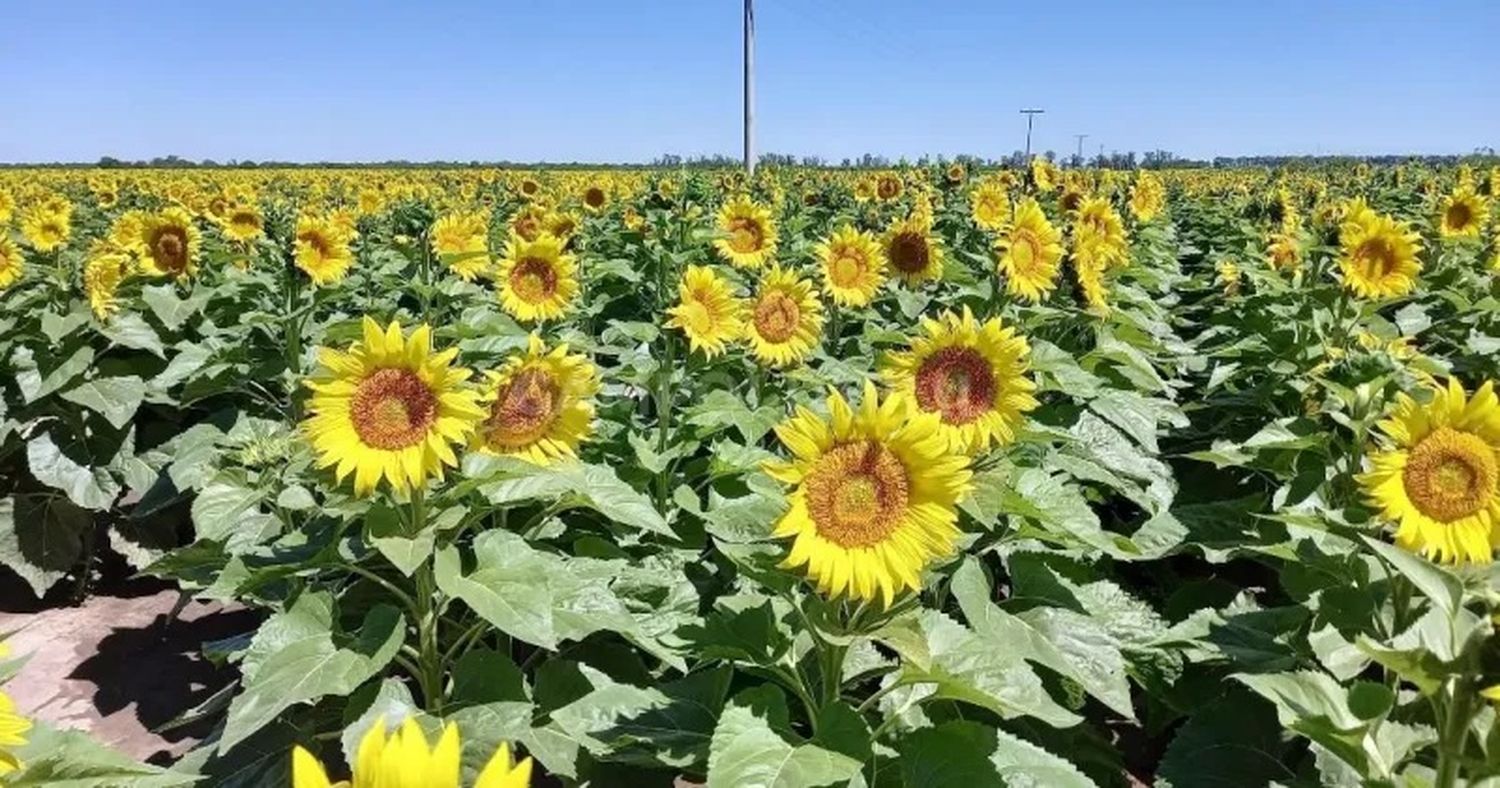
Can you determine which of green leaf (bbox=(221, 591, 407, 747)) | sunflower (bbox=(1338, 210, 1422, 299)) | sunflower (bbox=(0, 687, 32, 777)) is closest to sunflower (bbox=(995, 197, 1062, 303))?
sunflower (bbox=(1338, 210, 1422, 299))

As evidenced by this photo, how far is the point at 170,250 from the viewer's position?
6223mm

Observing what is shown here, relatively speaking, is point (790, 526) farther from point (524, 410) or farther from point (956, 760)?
point (524, 410)

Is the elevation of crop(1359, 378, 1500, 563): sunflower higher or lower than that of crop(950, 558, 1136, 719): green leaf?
higher

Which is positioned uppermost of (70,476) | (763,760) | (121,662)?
(763,760)

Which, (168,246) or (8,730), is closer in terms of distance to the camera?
(8,730)

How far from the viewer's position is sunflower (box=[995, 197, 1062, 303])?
483 cm

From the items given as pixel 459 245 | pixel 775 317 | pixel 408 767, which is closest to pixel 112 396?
pixel 459 245

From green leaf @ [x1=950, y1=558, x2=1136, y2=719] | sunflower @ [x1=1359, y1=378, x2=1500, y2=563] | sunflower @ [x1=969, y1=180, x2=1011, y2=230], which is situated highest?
sunflower @ [x1=969, y1=180, x2=1011, y2=230]

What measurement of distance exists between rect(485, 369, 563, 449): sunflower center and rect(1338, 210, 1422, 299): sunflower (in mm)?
4243

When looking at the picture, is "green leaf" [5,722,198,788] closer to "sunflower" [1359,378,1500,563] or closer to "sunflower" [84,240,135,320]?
"sunflower" [1359,378,1500,563]

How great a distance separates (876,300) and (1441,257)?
14.0 feet

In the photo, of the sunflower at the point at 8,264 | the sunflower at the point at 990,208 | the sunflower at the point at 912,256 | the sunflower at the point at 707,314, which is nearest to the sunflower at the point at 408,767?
the sunflower at the point at 707,314

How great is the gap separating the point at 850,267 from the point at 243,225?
15.1 ft

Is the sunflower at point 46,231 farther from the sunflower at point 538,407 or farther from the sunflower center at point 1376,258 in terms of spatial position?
the sunflower center at point 1376,258
